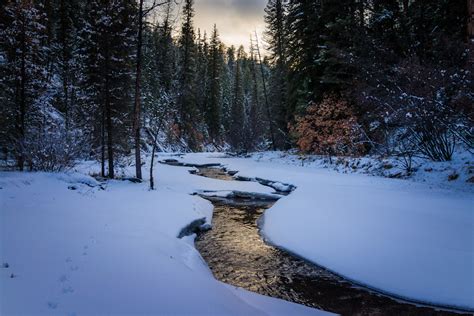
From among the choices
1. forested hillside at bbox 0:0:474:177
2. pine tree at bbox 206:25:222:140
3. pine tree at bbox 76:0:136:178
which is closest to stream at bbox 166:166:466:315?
forested hillside at bbox 0:0:474:177

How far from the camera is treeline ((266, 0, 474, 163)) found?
10.3m

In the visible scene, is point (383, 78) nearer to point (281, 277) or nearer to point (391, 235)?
point (391, 235)

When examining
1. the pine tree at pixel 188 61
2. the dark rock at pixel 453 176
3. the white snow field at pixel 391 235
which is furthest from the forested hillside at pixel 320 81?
the pine tree at pixel 188 61

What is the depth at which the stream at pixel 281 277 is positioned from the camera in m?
5.83

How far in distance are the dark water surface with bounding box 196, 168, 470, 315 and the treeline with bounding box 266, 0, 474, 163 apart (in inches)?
Result: 213

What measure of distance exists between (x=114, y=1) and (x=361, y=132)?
49.2ft

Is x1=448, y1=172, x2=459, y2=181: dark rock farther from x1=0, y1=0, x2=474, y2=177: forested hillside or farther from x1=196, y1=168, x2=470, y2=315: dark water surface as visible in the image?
x1=196, y1=168, x2=470, y2=315: dark water surface

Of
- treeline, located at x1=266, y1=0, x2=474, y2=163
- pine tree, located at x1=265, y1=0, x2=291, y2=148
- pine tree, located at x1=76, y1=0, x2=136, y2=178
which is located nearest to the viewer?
treeline, located at x1=266, y1=0, x2=474, y2=163

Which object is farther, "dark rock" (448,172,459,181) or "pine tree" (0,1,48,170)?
"pine tree" (0,1,48,170)

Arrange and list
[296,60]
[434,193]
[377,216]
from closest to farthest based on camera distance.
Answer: [377,216] < [434,193] < [296,60]

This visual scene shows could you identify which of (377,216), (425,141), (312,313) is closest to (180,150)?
(425,141)

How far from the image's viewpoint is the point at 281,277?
712 cm

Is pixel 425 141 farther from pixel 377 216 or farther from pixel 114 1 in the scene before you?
pixel 114 1

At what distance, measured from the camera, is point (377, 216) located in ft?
29.5
